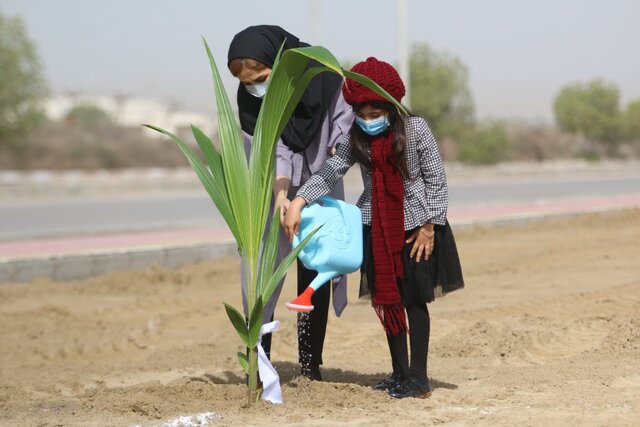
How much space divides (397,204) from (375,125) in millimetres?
354

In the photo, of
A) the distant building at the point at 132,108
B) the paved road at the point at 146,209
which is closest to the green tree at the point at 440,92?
the paved road at the point at 146,209

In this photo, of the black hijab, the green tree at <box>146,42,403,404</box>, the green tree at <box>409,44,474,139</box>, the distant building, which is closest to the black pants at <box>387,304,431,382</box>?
the green tree at <box>146,42,403,404</box>

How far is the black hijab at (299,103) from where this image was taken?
4738 millimetres

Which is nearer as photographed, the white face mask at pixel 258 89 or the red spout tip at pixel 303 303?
the red spout tip at pixel 303 303

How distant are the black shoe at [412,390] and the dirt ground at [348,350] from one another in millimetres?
62

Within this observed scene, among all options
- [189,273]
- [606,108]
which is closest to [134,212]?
[189,273]

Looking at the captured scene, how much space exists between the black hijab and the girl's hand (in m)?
0.71

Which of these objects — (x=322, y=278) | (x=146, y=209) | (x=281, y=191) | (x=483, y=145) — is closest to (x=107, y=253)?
(x=281, y=191)

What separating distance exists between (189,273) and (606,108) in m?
55.5

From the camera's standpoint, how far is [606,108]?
62.7 meters

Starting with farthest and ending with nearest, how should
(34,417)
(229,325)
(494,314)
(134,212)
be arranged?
1. (134,212)
2. (229,325)
3. (494,314)
4. (34,417)

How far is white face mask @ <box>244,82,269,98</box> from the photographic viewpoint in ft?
15.7

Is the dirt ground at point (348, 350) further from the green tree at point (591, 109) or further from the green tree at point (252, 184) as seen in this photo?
the green tree at point (591, 109)

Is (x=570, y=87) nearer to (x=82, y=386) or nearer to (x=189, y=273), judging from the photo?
(x=189, y=273)
